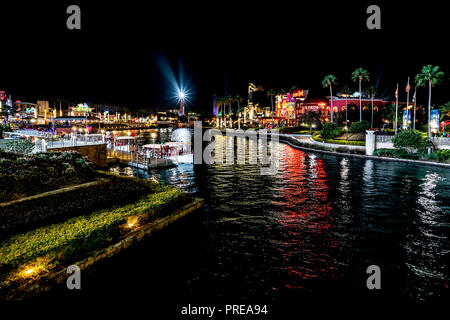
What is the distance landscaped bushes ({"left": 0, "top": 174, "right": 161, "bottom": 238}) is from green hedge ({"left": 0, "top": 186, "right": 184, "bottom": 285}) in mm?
590

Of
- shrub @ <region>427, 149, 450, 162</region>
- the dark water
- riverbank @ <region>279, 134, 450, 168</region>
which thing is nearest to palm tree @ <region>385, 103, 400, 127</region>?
riverbank @ <region>279, 134, 450, 168</region>

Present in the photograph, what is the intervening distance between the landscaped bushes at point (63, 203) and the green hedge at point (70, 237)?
1.94 ft

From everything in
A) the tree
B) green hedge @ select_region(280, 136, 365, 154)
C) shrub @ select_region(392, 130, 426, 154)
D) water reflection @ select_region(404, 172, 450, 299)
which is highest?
the tree

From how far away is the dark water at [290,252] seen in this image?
34.4ft

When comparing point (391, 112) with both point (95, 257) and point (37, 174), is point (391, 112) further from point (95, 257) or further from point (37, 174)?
point (95, 257)

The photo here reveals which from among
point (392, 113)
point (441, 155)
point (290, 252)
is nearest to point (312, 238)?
point (290, 252)

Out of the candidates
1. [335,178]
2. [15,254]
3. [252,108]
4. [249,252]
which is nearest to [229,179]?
[335,178]

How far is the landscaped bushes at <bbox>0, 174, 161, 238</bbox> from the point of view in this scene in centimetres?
1137

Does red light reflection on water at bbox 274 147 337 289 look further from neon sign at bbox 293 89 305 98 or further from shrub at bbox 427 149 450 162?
neon sign at bbox 293 89 305 98

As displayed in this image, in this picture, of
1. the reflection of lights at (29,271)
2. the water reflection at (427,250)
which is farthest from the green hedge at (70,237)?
the water reflection at (427,250)

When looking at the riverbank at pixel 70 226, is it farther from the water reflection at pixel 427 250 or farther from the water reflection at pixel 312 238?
the water reflection at pixel 427 250

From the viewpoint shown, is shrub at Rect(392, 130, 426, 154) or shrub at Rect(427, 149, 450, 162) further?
shrub at Rect(392, 130, 426, 154)

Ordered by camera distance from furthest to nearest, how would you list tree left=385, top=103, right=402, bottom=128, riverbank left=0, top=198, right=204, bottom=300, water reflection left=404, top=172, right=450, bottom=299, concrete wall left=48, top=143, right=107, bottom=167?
tree left=385, top=103, right=402, bottom=128 < concrete wall left=48, top=143, right=107, bottom=167 < water reflection left=404, top=172, right=450, bottom=299 < riverbank left=0, top=198, right=204, bottom=300
